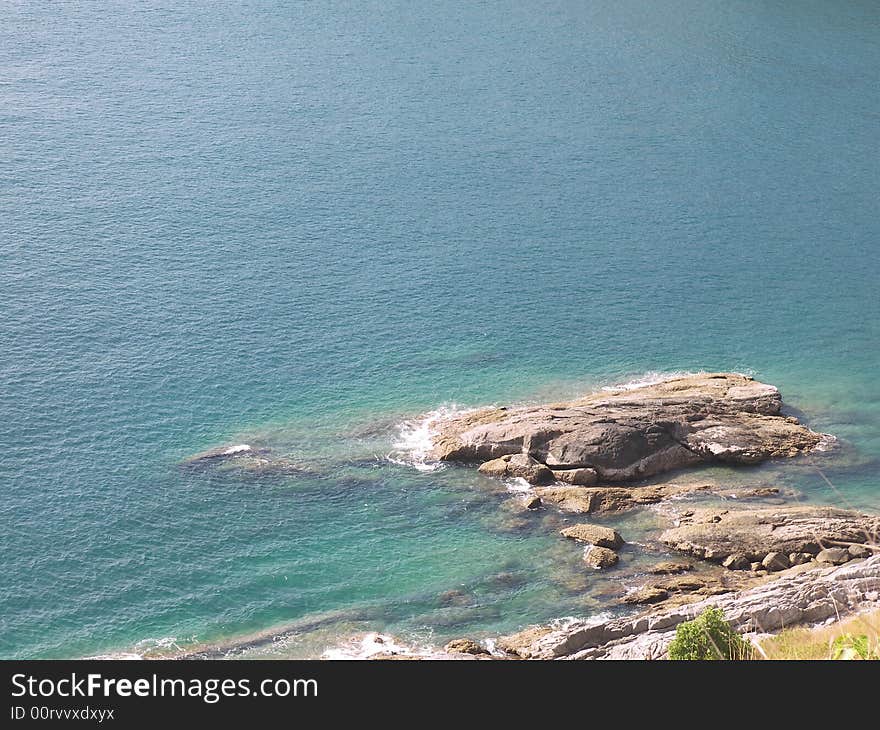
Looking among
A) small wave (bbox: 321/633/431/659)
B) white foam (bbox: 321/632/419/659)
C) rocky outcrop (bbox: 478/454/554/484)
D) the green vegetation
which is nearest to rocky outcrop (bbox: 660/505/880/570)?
rocky outcrop (bbox: 478/454/554/484)

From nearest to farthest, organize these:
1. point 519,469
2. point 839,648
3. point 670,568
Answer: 1. point 839,648
2. point 670,568
3. point 519,469

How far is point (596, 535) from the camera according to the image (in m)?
78.5

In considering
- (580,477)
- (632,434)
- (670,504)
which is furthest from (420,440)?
(670,504)

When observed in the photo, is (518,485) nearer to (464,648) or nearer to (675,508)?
(675,508)

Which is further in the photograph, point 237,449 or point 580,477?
point 237,449

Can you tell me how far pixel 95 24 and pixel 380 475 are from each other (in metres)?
129

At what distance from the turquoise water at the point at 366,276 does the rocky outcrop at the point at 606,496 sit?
317 centimetres

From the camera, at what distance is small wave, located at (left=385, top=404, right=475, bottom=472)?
297ft

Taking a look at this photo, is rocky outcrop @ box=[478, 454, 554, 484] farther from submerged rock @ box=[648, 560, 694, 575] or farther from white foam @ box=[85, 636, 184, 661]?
white foam @ box=[85, 636, 184, 661]

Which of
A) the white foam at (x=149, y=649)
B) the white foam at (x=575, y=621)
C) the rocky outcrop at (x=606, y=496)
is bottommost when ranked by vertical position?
the white foam at (x=575, y=621)

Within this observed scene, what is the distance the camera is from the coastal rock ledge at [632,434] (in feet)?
285

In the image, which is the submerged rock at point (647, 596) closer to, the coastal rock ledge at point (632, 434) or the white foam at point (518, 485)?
the coastal rock ledge at point (632, 434)

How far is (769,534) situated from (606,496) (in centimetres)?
1286

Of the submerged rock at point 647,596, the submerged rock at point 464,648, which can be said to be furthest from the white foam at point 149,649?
the submerged rock at point 647,596
